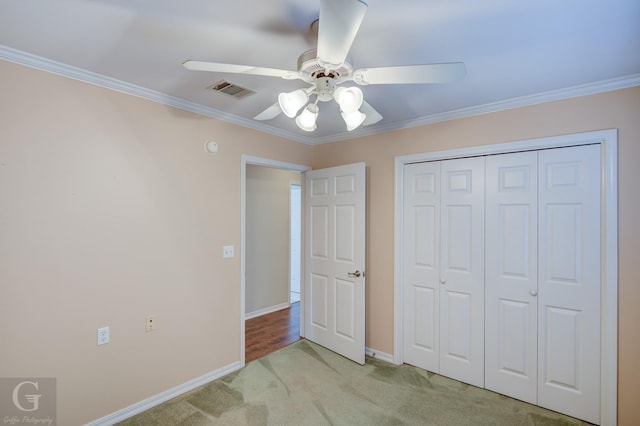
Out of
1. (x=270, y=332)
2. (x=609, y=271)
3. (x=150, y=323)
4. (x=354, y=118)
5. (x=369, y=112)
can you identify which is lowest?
(x=270, y=332)

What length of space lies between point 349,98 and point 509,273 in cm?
206

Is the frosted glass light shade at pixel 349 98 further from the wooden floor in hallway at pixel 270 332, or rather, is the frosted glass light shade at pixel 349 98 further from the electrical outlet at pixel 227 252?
the wooden floor in hallway at pixel 270 332

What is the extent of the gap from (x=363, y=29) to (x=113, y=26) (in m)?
1.27

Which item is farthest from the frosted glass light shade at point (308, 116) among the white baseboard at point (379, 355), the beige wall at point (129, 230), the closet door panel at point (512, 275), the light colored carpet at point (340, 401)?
the white baseboard at point (379, 355)

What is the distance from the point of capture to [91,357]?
211 cm

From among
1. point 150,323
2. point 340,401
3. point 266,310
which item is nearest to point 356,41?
point 150,323

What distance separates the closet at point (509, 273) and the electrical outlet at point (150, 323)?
2.22 m

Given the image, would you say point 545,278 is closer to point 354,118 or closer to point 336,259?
point 336,259

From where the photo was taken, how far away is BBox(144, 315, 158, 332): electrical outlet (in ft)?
7.82

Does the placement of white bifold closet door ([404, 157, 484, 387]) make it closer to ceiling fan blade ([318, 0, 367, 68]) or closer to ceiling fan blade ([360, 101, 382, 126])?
ceiling fan blade ([360, 101, 382, 126])

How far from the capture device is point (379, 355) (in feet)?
10.5

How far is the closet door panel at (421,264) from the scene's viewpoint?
292cm

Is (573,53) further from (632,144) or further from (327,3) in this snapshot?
(327,3)

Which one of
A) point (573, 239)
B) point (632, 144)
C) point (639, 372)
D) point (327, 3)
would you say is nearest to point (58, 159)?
point (327, 3)
